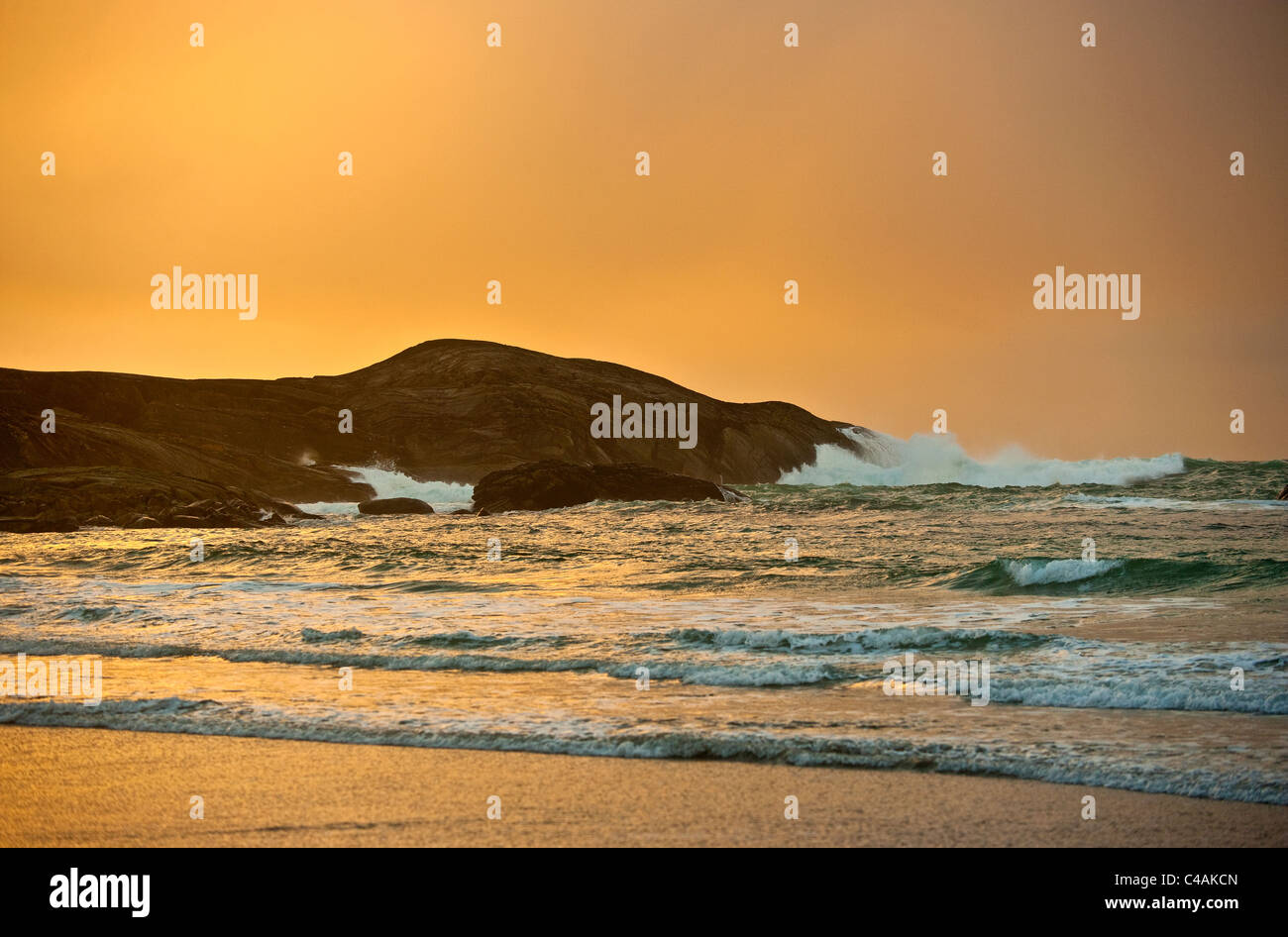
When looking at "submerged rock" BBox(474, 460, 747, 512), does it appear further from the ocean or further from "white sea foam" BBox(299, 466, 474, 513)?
the ocean

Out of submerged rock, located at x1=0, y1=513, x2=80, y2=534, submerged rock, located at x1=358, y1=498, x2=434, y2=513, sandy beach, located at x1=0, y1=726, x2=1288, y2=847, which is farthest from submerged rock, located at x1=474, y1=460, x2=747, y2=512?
sandy beach, located at x1=0, y1=726, x2=1288, y2=847

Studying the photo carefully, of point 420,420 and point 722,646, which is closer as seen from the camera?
point 722,646

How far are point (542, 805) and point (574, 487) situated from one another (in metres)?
51.6

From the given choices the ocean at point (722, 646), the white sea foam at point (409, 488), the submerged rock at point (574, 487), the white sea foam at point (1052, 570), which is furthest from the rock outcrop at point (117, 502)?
the white sea foam at point (1052, 570)

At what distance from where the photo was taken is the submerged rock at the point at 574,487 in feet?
188

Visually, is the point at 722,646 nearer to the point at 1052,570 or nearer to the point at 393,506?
the point at 1052,570

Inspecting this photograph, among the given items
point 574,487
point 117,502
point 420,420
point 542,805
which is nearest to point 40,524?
point 117,502

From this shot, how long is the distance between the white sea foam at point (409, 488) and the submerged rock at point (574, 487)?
14.3m

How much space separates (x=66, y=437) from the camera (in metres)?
58.2

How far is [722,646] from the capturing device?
42.4 ft
